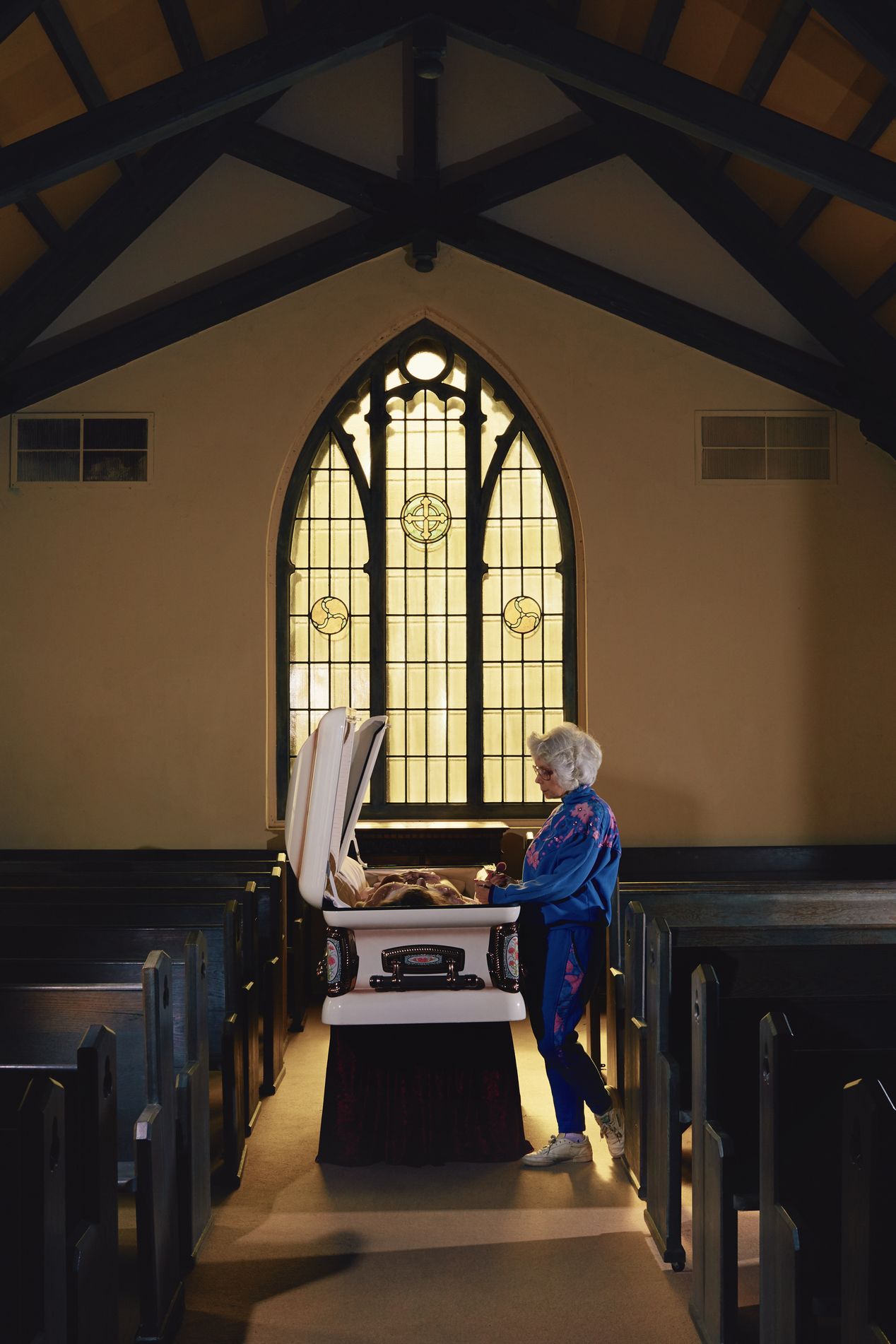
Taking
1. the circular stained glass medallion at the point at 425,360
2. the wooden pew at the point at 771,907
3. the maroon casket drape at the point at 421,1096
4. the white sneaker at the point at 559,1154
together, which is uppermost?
the circular stained glass medallion at the point at 425,360

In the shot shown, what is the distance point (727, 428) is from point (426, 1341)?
5750mm

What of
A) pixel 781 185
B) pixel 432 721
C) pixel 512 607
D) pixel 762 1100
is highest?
pixel 781 185

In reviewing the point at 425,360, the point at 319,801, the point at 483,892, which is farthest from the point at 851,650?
the point at 319,801

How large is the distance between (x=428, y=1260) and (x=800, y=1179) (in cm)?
128

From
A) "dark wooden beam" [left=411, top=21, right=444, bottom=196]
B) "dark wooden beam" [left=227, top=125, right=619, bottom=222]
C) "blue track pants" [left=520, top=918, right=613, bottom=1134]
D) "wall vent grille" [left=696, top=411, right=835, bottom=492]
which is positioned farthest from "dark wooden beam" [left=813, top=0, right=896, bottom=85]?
"blue track pants" [left=520, top=918, right=613, bottom=1134]

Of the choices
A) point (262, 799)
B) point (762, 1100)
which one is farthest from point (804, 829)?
point (762, 1100)

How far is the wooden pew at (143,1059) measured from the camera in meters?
2.73

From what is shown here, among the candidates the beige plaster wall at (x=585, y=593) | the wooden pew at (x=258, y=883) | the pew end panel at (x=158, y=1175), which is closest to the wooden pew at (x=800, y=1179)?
the pew end panel at (x=158, y=1175)

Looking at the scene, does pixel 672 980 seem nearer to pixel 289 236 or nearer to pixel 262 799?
pixel 262 799

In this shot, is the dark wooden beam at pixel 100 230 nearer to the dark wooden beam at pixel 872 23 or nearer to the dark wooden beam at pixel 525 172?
the dark wooden beam at pixel 525 172

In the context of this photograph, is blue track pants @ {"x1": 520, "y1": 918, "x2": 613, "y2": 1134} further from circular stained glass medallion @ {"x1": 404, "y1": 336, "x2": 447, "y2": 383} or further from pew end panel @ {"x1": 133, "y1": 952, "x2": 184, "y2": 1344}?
circular stained glass medallion @ {"x1": 404, "y1": 336, "x2": 447, "y2": 383}

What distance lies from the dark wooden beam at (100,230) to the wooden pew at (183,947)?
3789mm

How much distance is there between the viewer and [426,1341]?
281cm

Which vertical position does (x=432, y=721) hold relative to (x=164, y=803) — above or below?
above
